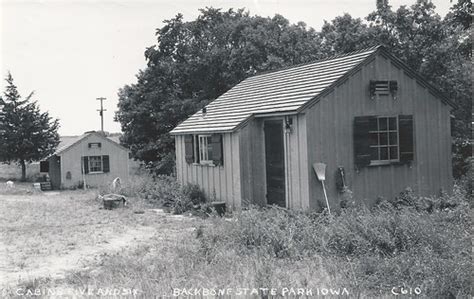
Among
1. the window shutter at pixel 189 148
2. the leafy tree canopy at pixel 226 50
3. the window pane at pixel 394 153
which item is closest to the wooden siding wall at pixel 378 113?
the window pane at pixel 394 153

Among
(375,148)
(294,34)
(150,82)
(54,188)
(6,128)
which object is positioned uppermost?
(294,34)

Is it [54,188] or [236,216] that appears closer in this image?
[236,216]

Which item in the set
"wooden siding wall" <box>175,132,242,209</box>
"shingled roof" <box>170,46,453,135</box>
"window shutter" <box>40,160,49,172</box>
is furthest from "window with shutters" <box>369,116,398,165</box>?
"window shutter" <box>40,160,49,172</box>

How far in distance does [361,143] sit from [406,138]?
159cm

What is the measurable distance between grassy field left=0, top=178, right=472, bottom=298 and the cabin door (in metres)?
2.04

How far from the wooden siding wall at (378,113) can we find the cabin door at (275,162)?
1342mm

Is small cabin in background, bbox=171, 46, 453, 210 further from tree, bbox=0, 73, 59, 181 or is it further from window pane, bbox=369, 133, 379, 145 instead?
tree, bbox=0, 73, 59, 181

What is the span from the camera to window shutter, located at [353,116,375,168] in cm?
1234

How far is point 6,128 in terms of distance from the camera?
31172 mm

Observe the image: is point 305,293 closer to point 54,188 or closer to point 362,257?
point 362,257

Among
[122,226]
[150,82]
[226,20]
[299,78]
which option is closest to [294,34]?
[226,20]

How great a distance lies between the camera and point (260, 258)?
696 cm

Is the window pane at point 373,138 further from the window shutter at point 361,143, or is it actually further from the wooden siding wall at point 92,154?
the wooden siding wall at point 92,154

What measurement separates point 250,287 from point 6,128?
3010 centimetres
